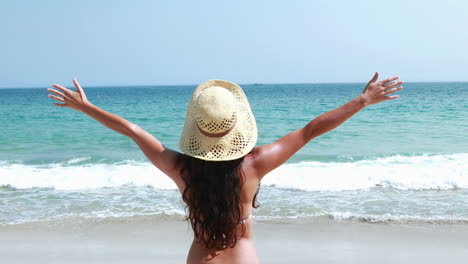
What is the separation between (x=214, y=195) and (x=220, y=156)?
172 millimetres

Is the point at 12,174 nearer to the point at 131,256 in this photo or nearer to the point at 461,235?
the point at 131,256

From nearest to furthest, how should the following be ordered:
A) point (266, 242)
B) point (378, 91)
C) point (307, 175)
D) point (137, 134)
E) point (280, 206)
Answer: point (137, 134)
point (378, 91)
point (266, 242)
point (280, 206)
point (307, 175)

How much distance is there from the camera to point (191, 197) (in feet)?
6.28

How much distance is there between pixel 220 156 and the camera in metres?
1.79

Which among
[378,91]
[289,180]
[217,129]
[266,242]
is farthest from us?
[289,180]

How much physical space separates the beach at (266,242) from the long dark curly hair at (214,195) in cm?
269

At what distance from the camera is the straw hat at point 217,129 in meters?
1.76

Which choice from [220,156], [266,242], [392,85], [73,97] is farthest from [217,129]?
[266,242]

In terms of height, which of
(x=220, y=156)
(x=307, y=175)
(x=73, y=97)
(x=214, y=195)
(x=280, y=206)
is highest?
(x=73, y=97)

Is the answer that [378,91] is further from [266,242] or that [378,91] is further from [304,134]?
[266,242]

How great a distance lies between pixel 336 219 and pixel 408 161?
522 centimetres

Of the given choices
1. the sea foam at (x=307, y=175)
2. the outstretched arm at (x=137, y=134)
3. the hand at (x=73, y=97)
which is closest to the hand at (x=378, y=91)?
the outstretched arm at (x=137, y=134)

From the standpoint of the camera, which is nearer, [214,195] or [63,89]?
[214,195]

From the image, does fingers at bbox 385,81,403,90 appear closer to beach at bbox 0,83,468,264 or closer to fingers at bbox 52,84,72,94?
fingers at bbox 52,84,72,94
